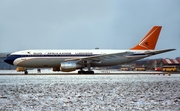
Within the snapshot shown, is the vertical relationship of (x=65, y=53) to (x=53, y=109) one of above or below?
above

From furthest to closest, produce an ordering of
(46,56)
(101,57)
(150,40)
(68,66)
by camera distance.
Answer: (150,40)
(46,56)
(101,57)
(68,66)

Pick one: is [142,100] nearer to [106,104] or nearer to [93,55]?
[106,104]

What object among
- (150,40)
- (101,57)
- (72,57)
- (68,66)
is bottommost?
(68,66)

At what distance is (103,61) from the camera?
46.9 meters

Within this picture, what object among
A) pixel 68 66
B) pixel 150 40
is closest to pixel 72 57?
pixel 68 66

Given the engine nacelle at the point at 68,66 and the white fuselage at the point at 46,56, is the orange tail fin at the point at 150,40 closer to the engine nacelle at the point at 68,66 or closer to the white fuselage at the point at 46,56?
the white fuselage at the point at 46,56

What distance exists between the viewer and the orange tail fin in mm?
49119

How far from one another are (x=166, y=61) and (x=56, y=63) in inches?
2266

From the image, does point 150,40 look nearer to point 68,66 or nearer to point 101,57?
point 101,57

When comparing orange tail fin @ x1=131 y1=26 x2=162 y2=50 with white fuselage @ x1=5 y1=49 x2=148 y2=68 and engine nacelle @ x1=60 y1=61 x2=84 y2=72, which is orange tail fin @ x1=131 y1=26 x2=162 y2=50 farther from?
engine nacelle @ x1=60 y1=61 x2=84 y2=72

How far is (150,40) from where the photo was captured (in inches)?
1951

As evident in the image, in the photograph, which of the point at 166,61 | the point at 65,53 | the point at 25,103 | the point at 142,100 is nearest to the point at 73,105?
the point at 25,103

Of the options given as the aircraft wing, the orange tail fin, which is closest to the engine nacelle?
the aircraft wing

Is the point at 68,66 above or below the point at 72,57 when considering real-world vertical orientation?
below
